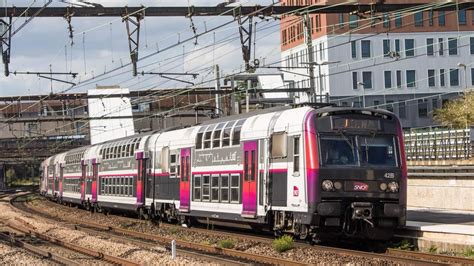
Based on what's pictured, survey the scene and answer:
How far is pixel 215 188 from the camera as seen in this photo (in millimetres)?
23375

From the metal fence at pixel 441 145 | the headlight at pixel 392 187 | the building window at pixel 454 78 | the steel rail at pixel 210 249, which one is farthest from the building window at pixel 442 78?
the headlight at pixel 392 187

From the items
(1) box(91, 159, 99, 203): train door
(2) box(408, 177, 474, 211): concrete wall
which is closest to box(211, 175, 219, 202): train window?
(2) box(408, 177, 474, 211): concrete wall

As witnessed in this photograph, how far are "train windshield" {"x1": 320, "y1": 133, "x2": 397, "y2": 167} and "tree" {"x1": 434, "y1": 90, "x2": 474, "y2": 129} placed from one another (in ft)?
120

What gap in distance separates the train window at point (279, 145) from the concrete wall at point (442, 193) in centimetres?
1058

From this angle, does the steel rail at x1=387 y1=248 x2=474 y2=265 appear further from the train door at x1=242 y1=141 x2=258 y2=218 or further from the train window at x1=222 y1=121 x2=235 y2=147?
the train window at x1=222 y1=121 x2=235 y2=147

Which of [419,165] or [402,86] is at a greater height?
[402,86]

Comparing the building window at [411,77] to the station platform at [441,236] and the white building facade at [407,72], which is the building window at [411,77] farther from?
the station platform at [441,236]

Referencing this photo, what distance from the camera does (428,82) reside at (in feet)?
258

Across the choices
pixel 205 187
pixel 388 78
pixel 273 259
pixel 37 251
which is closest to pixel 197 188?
pixel 205 187

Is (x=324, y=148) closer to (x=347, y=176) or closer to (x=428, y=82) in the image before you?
A: (x=347, y=176)

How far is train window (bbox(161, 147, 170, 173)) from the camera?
92.7 feet

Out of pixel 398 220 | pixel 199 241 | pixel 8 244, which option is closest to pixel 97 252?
pixel 199 241

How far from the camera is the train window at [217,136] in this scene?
23375 millimetres

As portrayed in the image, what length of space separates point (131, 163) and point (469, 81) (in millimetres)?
53068
